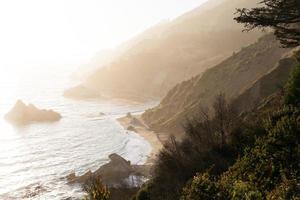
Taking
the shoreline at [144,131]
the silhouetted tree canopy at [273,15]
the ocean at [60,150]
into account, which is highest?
the silhouetted tree canopy at [273,15]

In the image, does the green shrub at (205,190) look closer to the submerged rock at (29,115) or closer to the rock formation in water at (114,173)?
the rock formation in water at (114,173)

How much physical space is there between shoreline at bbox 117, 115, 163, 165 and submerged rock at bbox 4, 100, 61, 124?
24378 mm

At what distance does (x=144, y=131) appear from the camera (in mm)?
96875

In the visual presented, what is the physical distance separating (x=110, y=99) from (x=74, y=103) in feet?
49.3

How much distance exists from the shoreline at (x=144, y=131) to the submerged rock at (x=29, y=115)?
24.4 m

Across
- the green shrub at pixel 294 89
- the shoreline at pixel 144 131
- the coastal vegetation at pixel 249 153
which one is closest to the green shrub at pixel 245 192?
→ the coastal vegetation at pixel 249 153

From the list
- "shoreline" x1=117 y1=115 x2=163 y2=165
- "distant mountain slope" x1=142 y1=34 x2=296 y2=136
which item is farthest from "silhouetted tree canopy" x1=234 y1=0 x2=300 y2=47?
"distant mountain slope" x1=142 y1=34 x2=296 y2=136

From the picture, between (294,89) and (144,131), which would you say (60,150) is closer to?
(144,131)

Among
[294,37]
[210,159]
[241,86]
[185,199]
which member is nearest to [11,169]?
[241,86]

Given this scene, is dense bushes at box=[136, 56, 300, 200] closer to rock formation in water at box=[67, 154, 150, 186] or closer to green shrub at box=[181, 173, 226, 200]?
green shrub at box=[181, 173, 226, 200]

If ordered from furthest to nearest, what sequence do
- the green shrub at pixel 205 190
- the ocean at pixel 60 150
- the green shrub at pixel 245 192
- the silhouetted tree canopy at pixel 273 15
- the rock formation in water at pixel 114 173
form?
the ocean at pixel 60 150
the rock formation in water at pixel 114 173
the silhouetted tree canopy at pixel 273 15
the green shrub at pixel 205 190
the green shrub at pixel 245 192

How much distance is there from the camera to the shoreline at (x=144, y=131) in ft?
246

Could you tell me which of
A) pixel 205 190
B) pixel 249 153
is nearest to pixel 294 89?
pixel 249 153

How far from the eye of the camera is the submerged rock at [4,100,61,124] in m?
131
